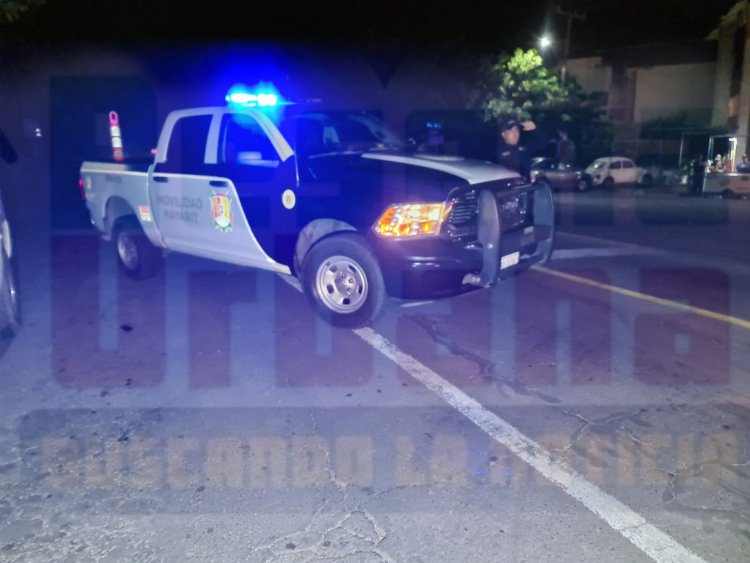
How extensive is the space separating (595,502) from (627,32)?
4036cm

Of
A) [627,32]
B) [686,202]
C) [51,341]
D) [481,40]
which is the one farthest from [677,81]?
[51,341]

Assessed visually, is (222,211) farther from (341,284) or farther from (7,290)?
(7,290)

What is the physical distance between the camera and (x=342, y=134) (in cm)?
721

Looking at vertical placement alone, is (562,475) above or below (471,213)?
below

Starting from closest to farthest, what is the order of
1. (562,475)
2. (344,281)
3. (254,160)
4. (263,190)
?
(562,475)
(344,281)
(254,160)
(263,190)

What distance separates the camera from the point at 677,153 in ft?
106

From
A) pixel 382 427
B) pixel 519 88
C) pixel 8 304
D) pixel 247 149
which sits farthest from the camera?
pixel 519 88

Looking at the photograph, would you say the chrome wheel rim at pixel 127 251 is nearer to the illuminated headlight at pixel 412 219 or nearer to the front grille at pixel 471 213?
the illuminated headlight at pixel 412 219

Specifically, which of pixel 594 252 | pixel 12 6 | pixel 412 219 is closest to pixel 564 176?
pixel 594 252

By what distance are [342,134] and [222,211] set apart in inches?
55.1

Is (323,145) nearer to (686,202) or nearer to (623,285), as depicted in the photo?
(623,285)

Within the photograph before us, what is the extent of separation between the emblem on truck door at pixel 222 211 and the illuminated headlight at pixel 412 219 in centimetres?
173

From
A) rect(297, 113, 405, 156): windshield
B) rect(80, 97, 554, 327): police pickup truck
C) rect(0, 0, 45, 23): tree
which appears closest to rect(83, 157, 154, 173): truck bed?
rect(80, 97, 554, 327): police pickup truck

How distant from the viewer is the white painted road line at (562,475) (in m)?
3.27
